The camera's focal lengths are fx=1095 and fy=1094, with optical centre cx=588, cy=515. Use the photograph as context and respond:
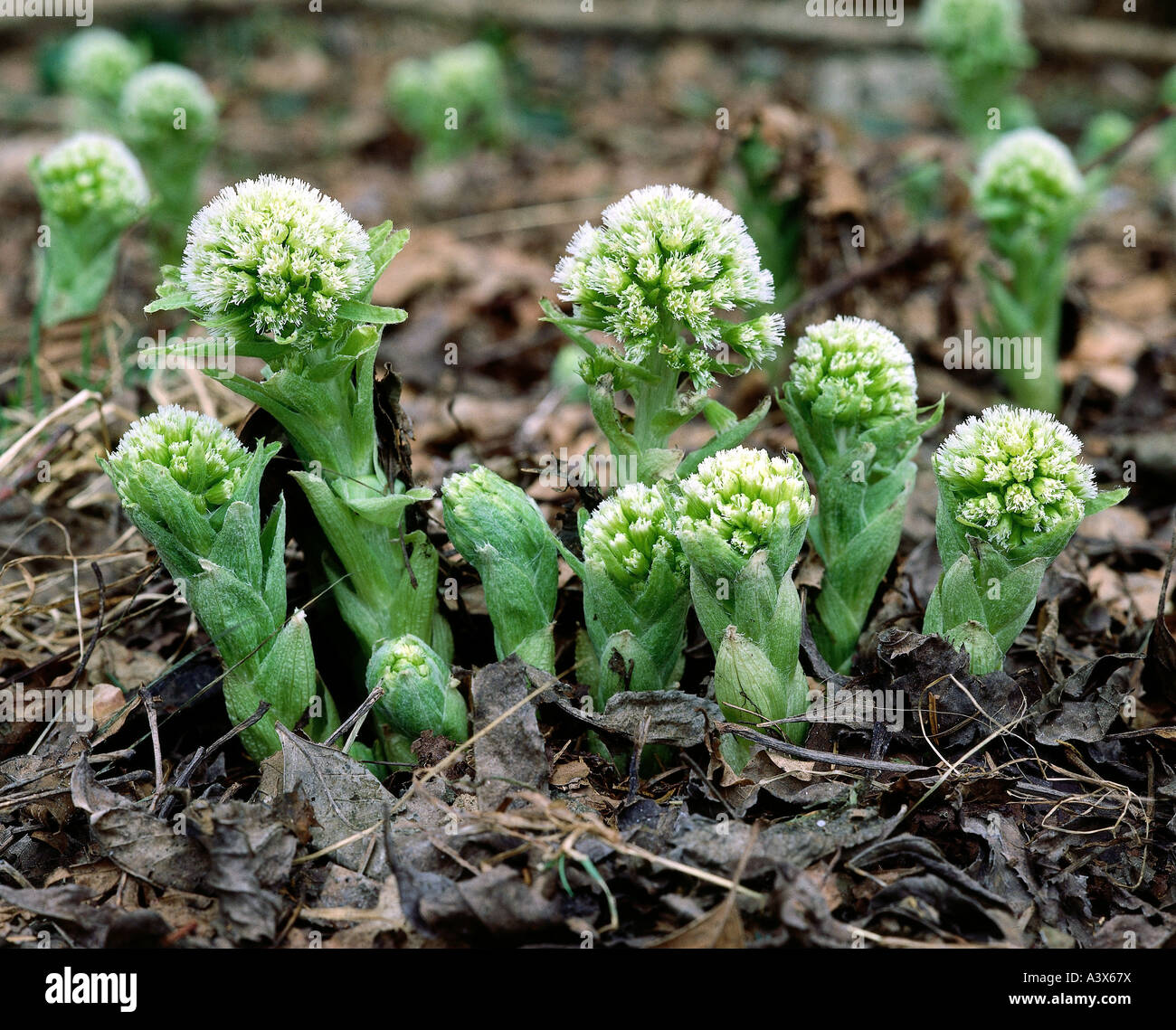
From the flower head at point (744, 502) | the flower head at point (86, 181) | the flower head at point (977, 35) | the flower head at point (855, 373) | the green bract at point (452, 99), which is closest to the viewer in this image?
the flower head at point (744, 502)

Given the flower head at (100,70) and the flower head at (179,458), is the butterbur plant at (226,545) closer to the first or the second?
the flower head at (179,458)

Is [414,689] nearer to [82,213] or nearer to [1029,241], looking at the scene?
[82,213]

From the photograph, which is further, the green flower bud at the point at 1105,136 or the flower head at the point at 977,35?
the green flower bud at the point at 1105,136

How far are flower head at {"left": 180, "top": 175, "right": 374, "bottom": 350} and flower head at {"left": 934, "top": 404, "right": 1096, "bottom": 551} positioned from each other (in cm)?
136

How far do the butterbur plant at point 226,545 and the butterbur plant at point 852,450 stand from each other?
4.15 feet

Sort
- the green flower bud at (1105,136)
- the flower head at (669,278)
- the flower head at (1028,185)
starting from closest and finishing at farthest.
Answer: the flower head at (669,278)
the flower head at (1028,185)
the green flower bud at (1105,136)

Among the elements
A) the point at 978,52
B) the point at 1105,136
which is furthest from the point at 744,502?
the point at 1105,136

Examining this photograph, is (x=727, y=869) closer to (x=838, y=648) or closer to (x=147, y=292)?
(x=838, y=648)

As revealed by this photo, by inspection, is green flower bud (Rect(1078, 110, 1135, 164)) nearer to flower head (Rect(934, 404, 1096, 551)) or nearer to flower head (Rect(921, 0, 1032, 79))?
flower head (Rect(921, 0, 1032, 79))

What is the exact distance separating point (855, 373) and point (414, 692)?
1.26 metres

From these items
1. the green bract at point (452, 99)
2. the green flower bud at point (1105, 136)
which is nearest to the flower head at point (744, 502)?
the green flower bud at point (1105, 136)

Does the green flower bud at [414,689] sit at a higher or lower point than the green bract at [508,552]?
lower

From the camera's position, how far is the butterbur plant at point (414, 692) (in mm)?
2459

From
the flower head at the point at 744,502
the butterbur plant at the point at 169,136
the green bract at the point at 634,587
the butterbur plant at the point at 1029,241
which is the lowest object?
the green bract at the point at 634,587
